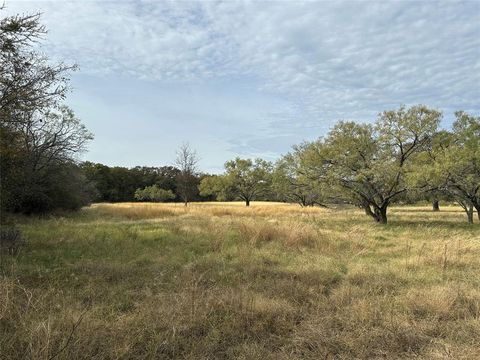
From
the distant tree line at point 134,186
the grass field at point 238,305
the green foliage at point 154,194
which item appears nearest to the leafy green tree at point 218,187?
the distant tree line at point 134,186

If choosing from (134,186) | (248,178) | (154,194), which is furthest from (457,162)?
(134,186)

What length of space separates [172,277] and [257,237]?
5183 millimetres

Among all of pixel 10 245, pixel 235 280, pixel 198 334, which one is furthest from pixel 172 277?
pixel 10 245

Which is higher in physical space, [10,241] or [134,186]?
[134,186]

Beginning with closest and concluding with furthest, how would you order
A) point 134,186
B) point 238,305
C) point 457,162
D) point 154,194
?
point 238,305, point 457,162, point 154,194, point 134,186

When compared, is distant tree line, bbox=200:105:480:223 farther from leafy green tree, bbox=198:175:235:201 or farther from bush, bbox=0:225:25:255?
leafy green tree, bbox=198:175:235:201

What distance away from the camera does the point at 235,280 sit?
7242 mm

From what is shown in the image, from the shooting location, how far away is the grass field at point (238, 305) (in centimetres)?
418

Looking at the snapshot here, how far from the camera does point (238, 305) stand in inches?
212

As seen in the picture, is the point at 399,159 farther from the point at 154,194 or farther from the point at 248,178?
the point at 154,194

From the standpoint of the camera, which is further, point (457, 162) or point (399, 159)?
point (399, 159)

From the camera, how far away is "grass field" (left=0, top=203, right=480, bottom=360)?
418 cm

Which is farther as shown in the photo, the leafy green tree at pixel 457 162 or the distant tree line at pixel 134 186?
the distant tree line at pixel 134 186

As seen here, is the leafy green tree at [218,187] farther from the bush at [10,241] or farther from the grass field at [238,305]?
the grass field at [238,305]
